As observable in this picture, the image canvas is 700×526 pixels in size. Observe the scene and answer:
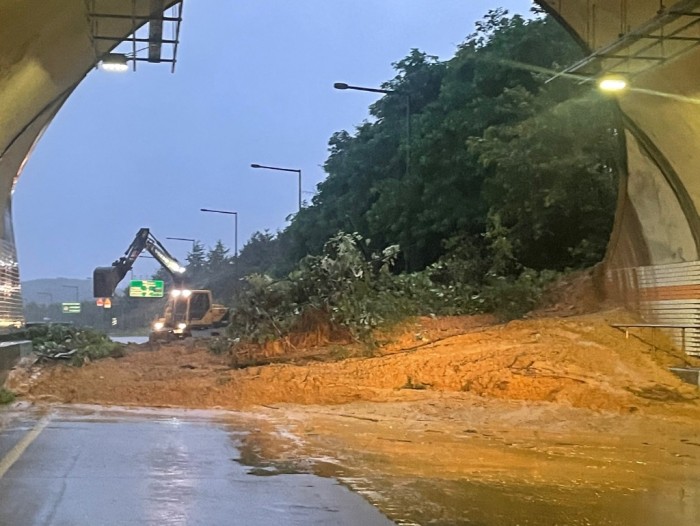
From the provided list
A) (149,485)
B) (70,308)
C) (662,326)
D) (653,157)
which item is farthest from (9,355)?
(70,308)

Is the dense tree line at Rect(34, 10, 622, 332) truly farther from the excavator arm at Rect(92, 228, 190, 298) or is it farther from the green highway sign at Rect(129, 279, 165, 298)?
the green highway sign at Rect(129, 279, 165, 298)

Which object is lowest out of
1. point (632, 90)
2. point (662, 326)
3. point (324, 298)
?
point (662, 326)

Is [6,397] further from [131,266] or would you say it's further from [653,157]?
[131,266]

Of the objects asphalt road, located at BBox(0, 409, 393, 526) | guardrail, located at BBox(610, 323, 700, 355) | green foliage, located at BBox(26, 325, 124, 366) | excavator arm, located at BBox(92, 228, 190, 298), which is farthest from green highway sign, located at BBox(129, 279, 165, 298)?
asphalt road, located at BBox(0, 409, 393, 526)

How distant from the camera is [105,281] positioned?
41531 millimetres

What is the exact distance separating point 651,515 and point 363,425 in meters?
6.66

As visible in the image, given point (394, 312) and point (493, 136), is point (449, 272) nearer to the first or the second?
point (493, 136)

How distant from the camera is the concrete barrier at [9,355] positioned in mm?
18438

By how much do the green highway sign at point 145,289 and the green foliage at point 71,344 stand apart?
45879mm

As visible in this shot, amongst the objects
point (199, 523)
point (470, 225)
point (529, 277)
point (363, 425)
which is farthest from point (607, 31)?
point (199, 523)

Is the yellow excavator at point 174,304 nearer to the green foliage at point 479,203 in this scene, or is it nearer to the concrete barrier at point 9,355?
the green foliage at point 479,203

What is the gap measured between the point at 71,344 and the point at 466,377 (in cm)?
1584

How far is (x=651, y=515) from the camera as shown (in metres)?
8.13

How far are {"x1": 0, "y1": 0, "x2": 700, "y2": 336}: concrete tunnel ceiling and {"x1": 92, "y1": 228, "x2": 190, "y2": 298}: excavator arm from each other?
20.1 meters
